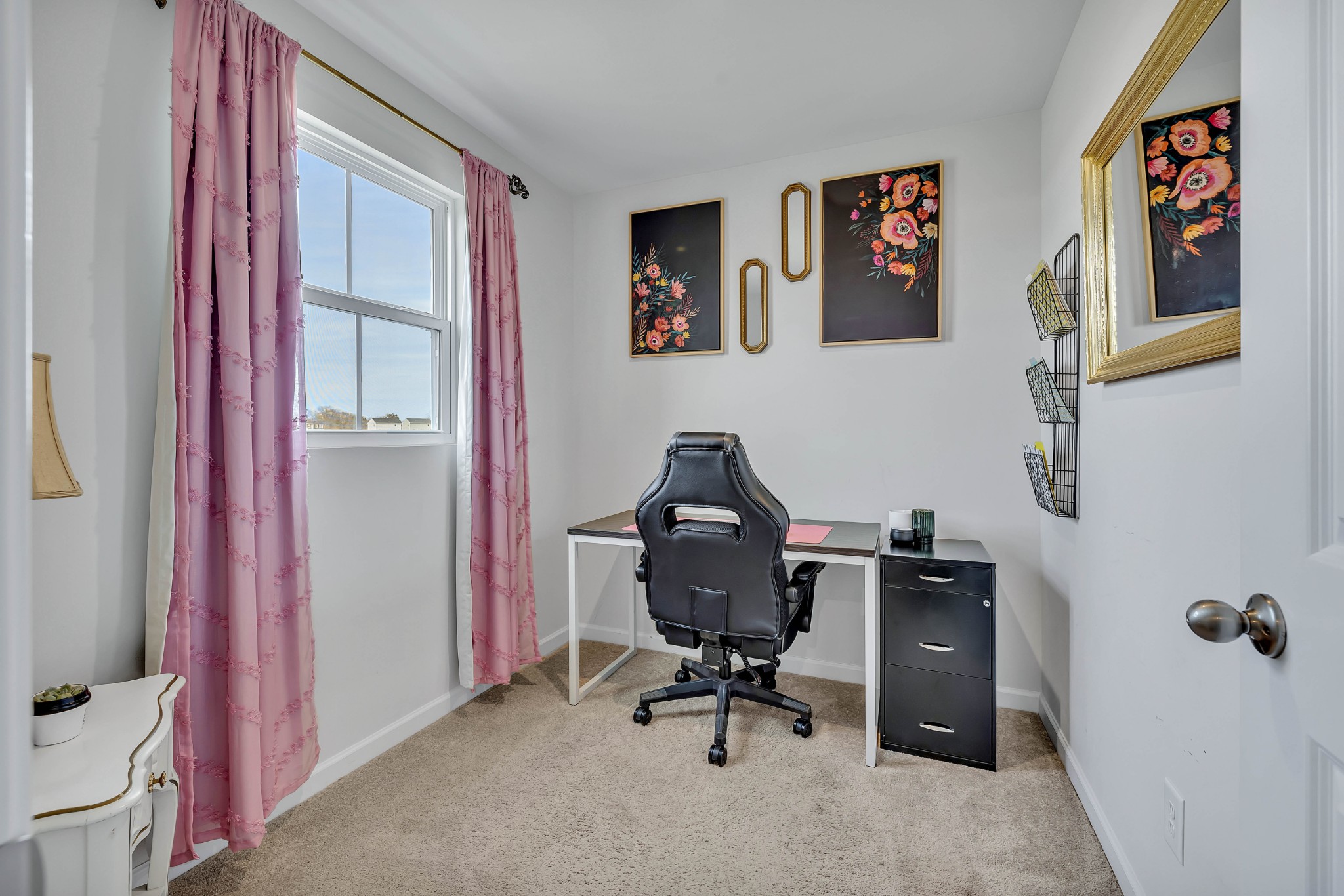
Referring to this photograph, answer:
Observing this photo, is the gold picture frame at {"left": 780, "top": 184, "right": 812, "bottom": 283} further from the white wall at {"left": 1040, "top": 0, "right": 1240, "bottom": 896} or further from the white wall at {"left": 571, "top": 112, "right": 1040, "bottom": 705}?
the white wall at {"left": 1040, "top": 0, "right": 1240, "bottom": 896}

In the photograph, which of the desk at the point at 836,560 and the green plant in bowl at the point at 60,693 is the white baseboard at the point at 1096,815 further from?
the green plant in bowl at the point at 60,693

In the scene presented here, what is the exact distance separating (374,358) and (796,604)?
180cm

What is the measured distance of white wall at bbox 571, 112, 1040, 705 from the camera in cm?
253

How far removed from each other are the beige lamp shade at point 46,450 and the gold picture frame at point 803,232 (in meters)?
2.57

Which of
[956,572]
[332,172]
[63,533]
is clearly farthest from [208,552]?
[956,572]

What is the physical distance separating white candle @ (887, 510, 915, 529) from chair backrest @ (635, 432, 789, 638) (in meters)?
0.56

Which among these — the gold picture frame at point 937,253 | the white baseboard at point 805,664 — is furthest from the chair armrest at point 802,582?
the gold picture frame at point 937,253

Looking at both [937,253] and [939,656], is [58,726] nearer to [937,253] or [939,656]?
[939,656]

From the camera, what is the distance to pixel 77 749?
3.53 feet

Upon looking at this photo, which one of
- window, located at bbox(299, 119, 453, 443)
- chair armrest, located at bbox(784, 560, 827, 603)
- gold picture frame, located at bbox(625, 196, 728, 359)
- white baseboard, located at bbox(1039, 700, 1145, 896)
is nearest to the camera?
white baseboard, located at bbox(1039, 700, 1145, 896)

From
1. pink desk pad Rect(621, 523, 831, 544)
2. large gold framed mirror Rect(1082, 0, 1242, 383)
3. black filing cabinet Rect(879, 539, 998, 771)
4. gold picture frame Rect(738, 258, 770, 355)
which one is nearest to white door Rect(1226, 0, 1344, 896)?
large gold framed mirror Rect(1082, 0, 1242, 383)

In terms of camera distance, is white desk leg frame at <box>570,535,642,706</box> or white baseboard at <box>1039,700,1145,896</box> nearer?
white baseboard at <box>1039,700,1145,896</box>

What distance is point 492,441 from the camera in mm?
2500

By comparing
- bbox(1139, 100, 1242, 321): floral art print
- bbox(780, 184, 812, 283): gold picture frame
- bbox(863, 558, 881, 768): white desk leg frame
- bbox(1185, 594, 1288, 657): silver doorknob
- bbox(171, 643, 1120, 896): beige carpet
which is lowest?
bbox(171, 643, 1120, 896): beige carpet
